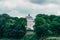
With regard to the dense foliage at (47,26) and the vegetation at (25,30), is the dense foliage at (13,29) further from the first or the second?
the dense foliage at (47,26)

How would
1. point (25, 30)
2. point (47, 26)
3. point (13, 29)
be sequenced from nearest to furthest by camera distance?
point (13, 29), point (47, 26), point (25, 30)

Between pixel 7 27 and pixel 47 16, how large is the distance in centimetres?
1058

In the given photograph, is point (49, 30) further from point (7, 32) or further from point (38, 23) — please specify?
point (7, 32)

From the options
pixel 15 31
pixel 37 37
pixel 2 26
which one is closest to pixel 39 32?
pixel 37 37

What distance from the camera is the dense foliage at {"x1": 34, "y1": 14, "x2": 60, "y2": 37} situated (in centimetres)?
4225

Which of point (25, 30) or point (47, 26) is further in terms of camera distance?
point (25, 30)

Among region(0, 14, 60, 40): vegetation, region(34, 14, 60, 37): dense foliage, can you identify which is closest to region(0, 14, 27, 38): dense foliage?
region(0, 14, 60, 40): vegetation

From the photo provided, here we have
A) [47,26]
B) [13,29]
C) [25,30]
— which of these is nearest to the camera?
[13,29]

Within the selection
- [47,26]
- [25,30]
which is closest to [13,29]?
[25,30]

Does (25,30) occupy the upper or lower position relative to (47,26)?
lower

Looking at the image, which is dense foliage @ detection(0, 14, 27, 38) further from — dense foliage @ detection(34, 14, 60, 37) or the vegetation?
dense foliage @ detection(34, 14, 60, 37)

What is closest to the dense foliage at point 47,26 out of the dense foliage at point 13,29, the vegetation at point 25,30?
the vegetation at point 25,30

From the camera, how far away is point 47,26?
43.7 m

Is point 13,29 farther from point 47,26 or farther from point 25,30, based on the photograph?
point 47,26
